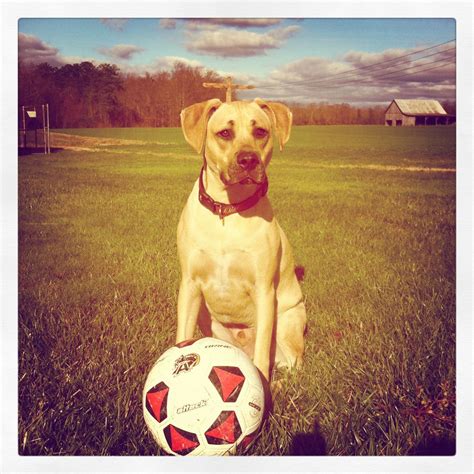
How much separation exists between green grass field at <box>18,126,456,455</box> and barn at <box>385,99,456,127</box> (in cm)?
8

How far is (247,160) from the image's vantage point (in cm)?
304

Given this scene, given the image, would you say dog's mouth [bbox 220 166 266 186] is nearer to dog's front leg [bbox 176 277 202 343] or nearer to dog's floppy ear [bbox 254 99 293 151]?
dog's floppy ear [bbox 254 99 293 151]

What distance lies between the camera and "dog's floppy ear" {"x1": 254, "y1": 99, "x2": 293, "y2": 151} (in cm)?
336

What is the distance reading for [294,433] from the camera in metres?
3.03

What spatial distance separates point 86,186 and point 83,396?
187cm

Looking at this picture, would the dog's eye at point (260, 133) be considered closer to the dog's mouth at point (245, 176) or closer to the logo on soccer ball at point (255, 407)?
the dog's mouth at point (245, 176)

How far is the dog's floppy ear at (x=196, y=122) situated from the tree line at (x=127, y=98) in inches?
34.7

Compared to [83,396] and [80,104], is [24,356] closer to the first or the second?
[83,396]

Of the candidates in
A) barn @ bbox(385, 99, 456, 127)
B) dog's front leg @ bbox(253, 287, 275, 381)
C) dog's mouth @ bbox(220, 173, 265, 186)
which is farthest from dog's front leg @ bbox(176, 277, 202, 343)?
barn @ bbox(385, 99, 456, 127)

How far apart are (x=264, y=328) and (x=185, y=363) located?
0.70m

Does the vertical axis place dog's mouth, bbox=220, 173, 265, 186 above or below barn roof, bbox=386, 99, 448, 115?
below

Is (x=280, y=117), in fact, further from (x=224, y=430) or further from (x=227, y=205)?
(x=224, y=430)

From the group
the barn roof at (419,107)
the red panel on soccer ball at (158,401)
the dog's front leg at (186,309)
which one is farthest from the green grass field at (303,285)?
the red panel on soccer ball at (158,401)
